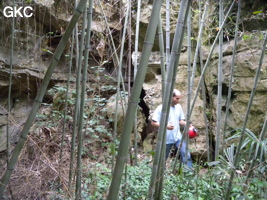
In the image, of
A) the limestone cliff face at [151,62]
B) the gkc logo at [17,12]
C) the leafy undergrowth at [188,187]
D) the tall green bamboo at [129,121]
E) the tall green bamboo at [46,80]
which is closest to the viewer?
the tall green bamboo at [129,121]

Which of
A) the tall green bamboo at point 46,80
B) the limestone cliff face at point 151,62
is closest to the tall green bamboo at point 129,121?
the tall green bamboo at point 46,80

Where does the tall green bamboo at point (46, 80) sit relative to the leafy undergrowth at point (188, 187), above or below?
above

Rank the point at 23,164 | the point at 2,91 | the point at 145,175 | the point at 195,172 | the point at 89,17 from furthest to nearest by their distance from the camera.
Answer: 1. the point at 2,91
2. the point at 145,175
3. the point at 23,164
4. the point at 195,172
5. the point at 89,17

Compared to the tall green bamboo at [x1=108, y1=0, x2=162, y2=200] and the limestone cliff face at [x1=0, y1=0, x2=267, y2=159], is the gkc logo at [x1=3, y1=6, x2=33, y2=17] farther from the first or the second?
the tall green bamboo at [x1=108, y1=0, x2=162, y2=200]

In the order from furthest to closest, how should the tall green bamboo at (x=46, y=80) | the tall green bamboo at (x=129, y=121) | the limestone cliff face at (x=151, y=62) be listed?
the limestone cliff face at (x=151, y=62) < the tall green bamboo at (x=46, y=80) < the tall green bamboo at (x=129, y=121)

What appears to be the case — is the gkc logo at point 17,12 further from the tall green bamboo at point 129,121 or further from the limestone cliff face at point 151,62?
the tall green bamboo at point 129,121

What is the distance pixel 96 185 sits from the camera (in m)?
2.04

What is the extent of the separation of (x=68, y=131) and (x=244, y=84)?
2911 millimetres

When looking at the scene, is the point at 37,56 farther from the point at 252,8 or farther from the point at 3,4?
the point at 252,8

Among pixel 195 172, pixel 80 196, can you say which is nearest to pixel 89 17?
pixel 80 196

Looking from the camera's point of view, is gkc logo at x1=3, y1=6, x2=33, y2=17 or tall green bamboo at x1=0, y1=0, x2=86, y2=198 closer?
tall green bamboo at x1=0, y1=0, x2=86, y2=198

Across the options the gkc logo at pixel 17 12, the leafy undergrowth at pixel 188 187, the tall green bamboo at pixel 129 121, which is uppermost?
the gkc logo at pixel 17 12

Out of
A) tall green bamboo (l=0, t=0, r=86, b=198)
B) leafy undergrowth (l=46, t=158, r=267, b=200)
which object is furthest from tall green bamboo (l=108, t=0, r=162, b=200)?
leafy undergrowth (l=46, t=158, r=267, b=200)

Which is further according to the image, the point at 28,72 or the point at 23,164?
the point at 28,72
